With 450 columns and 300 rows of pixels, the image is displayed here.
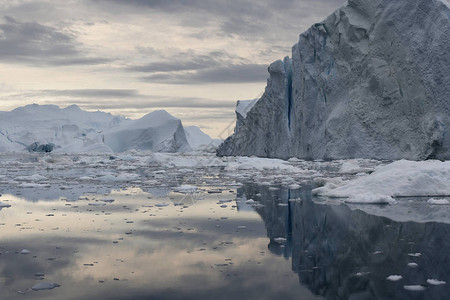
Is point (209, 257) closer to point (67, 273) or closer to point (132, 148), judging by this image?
point (67, 273)

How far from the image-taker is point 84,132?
198 ft

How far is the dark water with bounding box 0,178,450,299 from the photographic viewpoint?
3.00 metres

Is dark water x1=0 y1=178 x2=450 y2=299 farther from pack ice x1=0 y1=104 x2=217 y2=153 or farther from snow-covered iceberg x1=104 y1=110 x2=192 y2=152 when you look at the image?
snow-covered iceberg x1=104 y1=110 x2=192 y2=152

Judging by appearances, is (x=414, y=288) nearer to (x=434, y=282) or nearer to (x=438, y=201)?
(x=434, y=282)

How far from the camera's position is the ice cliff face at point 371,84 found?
2008 centimetres

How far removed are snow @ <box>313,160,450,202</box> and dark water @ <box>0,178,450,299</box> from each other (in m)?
1.10

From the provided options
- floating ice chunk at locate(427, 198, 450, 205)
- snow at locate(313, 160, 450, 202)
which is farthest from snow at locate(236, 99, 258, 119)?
floating ice chunk at locate(427, 198, 450, 205)

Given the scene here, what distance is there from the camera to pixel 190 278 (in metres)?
3.23

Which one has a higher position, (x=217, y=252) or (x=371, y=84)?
A: (x=371, y=84)

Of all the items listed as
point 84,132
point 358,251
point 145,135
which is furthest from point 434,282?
point 84,132

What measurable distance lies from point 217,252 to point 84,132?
5920 centimetres

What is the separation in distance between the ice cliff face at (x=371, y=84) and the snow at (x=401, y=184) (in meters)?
12.8

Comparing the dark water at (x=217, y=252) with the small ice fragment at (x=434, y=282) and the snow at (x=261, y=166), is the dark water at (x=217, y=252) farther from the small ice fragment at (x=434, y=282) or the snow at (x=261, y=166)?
the snow at (x=261, y=166)

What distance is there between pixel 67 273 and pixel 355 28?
72.9ft
